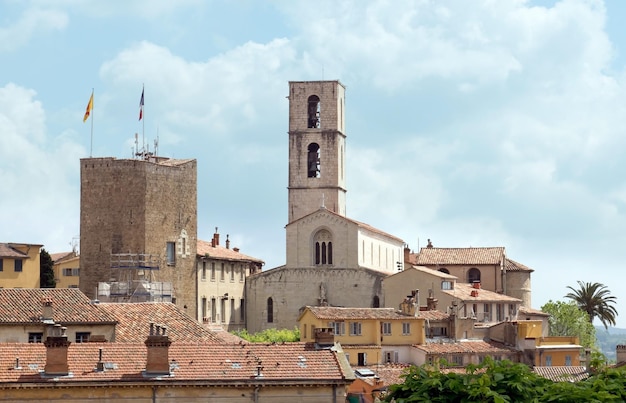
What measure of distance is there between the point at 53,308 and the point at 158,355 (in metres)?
17.1

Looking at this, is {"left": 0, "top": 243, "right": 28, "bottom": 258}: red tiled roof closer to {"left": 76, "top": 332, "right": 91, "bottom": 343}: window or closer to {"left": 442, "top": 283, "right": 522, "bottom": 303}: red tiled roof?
{"left": 442, "top": 283, "right": 522, "bottom": 303}: red tiled roof

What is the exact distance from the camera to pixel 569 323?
111000mm

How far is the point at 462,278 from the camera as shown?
116 metres

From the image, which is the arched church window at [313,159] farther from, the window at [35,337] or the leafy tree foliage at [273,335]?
the window at [35,337]

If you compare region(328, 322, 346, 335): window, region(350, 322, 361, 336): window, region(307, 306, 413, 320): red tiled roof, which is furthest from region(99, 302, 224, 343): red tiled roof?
region(307, 306, 413, 320): red tiled roof

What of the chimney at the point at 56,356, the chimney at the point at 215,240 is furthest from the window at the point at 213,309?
the chimney at the point at 56,356

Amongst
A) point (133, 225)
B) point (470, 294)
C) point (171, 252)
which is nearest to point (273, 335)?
point (171, 252)

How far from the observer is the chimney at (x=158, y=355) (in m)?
41.0

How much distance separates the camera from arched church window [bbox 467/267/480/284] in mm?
116387

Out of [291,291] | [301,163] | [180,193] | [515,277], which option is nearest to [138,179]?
[180,193]

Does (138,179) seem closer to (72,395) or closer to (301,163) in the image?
(301,163)

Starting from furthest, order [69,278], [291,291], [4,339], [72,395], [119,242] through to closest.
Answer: [69,278], [291,291], [119,242], [4,339], [72,395]

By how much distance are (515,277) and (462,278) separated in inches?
158

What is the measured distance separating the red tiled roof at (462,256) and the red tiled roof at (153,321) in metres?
55.9
